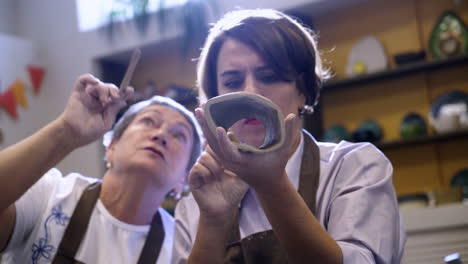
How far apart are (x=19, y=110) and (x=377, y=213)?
3.85 meters

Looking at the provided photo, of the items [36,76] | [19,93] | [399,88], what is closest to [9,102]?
[19,93]

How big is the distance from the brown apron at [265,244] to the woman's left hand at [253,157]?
0.27m

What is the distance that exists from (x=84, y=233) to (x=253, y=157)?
942 millimetres

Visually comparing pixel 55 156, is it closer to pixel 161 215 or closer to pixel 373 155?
pixel 161 215

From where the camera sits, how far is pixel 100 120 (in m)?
1.36

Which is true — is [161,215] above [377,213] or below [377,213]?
below

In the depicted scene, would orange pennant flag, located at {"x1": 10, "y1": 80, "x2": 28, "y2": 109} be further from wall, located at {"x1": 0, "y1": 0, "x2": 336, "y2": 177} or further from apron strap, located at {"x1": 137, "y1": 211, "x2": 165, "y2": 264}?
apron strap, located at {"x1": 137, "y1": 211, "x2": 165, "y2": 264}

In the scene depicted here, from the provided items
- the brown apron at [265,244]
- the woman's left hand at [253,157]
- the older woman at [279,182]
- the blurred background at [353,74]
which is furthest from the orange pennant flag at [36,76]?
the woman's left hand at [253,157]

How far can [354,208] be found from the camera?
3.38ft

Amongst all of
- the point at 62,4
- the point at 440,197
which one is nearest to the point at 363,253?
the point at 440,197

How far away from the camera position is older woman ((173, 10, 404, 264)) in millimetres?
904

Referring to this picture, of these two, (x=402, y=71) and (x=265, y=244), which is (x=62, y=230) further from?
(x=402, y=71)

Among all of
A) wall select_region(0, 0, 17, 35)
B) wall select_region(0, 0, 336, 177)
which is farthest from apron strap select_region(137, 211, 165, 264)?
wall select_region(0, 0, 17, 35)

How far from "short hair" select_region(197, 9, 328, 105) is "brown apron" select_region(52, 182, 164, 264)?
53cm
